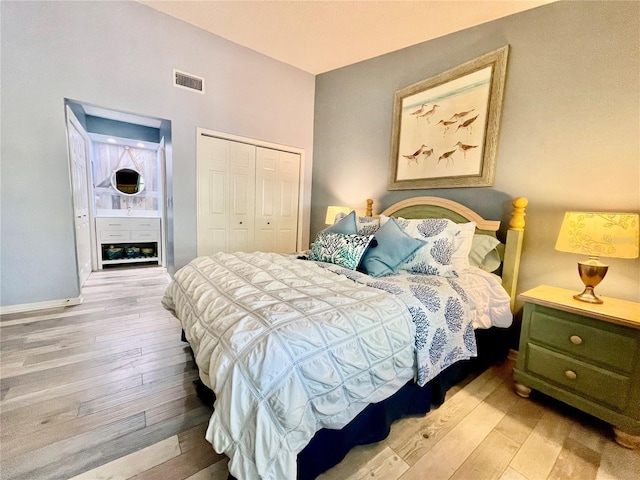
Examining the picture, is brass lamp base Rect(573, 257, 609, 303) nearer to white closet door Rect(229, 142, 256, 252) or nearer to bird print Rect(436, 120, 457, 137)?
bird print Rect(436, 120, 457, 137)

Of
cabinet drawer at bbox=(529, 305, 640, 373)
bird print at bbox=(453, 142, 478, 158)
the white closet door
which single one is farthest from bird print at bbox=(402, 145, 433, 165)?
the white closet door

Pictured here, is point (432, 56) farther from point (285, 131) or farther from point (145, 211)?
point (145, 211)

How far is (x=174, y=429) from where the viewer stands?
135 cm

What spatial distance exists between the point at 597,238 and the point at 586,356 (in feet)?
2.15

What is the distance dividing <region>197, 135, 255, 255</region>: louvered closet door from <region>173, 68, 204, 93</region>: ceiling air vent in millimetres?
570

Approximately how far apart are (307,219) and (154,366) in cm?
296

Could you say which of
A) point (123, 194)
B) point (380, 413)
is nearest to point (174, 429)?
point (380, 413)

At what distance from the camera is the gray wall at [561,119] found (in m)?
1.66

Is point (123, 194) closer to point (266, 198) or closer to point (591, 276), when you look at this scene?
point (266, 198)

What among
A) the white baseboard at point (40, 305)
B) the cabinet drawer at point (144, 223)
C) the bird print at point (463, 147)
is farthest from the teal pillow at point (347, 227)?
the cabinet drawer at point (144, 223)

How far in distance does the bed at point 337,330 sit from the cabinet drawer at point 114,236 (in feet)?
11.6

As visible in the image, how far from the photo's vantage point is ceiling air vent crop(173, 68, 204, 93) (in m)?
3.06

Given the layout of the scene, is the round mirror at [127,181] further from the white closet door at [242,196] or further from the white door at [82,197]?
the white closet door at [242,196]

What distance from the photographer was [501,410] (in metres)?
1.56
